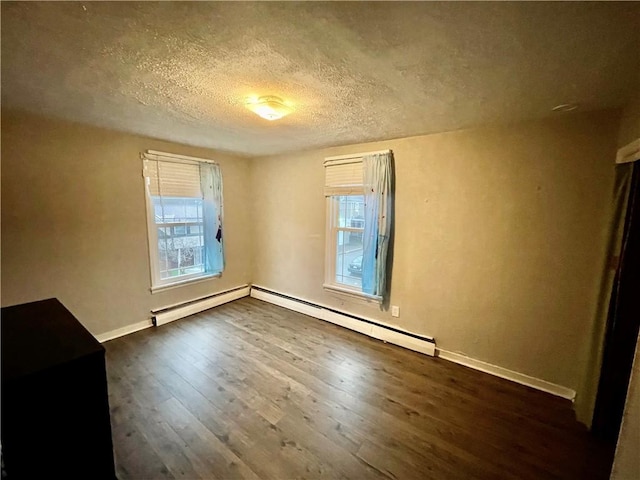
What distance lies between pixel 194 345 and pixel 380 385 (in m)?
2.02

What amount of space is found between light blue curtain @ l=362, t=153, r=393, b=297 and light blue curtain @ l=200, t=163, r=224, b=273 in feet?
7.13

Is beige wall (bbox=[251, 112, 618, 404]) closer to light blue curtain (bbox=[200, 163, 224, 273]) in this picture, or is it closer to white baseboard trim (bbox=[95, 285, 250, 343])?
light blue curtain (bbox=[200, 163, 224, 273])

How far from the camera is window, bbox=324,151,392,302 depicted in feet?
9.84

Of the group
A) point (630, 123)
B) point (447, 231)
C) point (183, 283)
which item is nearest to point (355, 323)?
point (447, 231)

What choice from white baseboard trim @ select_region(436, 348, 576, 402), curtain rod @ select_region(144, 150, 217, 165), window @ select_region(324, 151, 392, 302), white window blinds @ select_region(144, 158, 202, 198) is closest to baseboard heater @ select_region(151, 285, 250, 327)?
white window blinds @ select_region(144, 158, 202, 198)

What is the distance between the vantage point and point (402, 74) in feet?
4.98

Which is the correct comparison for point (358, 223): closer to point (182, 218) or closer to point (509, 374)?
point (509, 374)

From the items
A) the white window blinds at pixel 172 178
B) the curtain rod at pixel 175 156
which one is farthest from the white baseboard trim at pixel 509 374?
the curtain rod at pixel 175 156

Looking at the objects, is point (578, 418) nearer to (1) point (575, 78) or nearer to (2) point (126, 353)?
(1) point (575, 78)

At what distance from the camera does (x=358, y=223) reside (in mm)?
3424

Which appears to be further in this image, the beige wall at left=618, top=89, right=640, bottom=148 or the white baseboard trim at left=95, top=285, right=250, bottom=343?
the white baseboard trim at left=95, top=285, right=250, bottom=343

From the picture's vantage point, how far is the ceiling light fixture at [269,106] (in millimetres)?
1872

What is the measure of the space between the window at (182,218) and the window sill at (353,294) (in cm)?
175

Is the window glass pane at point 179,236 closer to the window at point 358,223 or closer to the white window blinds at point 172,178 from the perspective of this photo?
the white window blinds at point 172,178
